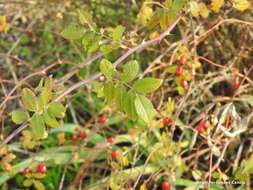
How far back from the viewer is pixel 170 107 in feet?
6.48

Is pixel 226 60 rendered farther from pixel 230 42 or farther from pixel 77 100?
pixel 77 100

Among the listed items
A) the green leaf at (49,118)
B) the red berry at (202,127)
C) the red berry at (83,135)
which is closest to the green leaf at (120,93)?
the green leaf at (49,118)

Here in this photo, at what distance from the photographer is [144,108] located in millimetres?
1200

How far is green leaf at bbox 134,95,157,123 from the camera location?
47.2 inches

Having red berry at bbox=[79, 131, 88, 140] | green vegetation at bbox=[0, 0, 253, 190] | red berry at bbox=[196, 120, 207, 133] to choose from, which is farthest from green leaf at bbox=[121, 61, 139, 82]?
red berry at bbox=[79, 131, 88, 140]

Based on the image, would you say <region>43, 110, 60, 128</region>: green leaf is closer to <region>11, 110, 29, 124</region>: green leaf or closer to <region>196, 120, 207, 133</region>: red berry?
<region>11, 110, 29, 124</region>: green leaf

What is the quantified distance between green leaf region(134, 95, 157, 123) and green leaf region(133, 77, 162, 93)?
19 mm

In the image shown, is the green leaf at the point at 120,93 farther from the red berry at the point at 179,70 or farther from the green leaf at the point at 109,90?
the red berry at the point at 179,70

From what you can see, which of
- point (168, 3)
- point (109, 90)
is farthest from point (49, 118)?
point (168, 3)

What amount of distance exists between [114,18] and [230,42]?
1.77ft

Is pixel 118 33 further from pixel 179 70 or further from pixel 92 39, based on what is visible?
pixel 179 70

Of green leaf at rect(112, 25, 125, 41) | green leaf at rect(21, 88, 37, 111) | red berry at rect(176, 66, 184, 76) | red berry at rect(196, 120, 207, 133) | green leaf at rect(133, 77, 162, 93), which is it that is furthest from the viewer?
red berry at rect(176, 66, 184, 76)

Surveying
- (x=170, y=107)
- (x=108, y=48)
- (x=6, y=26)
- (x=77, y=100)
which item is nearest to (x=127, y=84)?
(x=108, y=48)

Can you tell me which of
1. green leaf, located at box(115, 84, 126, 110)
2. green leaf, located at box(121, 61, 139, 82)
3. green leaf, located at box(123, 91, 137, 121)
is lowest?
green leaf, located at box(123, 91, 137, 121)
